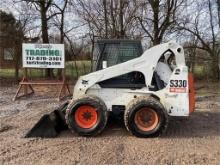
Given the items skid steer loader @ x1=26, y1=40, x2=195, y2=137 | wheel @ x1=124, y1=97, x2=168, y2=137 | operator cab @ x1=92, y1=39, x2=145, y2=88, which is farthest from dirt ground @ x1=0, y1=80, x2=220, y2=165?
operator cab @ x1=92, y1=39, x2=145, y2=88

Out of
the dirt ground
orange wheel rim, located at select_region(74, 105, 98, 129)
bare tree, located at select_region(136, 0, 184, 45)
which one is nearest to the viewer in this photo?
the dirt ground

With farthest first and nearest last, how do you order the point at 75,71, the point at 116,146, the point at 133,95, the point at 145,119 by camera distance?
the point at 75,71 < the point at 133,95 < the point at 145,119 < the point at 116,146

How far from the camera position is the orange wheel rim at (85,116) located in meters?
7.77

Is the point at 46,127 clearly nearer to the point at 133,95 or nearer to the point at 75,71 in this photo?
the point at 133,95

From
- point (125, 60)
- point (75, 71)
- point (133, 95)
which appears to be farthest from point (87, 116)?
point (75, 71)

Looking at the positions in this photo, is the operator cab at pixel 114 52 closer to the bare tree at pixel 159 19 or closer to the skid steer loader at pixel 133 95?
the skid steer loader at pixel 133 95

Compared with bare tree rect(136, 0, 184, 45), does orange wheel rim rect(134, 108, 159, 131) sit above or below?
below

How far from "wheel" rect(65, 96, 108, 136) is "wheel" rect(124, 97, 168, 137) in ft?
1.64

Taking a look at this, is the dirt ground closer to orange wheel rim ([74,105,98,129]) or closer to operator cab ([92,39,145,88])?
orange wheel rim ([74,105,98,129])

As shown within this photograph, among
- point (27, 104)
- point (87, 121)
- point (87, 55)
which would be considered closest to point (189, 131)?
point (87, 121)

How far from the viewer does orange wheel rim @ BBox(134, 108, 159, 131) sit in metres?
7.63

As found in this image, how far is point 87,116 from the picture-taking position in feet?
25.5

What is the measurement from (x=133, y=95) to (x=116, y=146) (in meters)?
1.38

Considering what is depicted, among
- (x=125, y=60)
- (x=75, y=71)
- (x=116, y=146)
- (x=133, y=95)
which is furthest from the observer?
(x=75, y=71)
